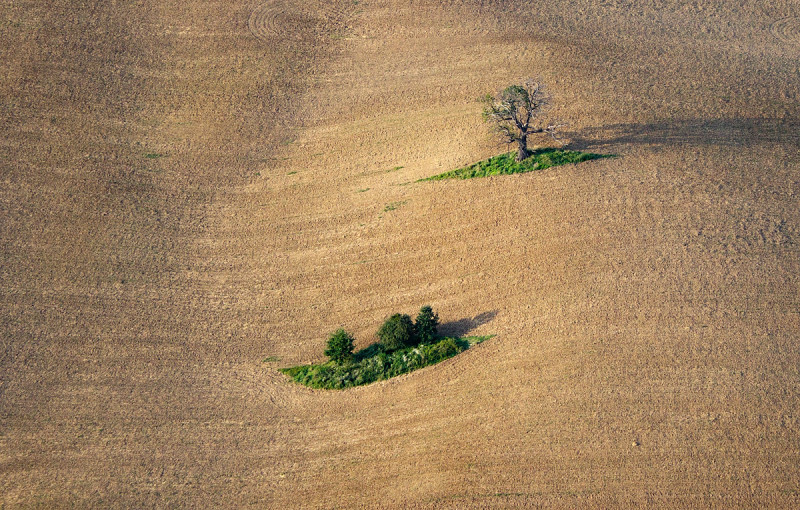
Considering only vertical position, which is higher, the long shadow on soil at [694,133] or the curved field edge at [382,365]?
the long shadow on soil at [694,133]

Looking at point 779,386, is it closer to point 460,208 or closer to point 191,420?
point 460,208

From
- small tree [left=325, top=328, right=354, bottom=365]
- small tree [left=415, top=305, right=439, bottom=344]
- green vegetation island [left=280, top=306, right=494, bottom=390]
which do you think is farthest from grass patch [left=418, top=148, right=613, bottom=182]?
small tree [left=325, top=328, right=354, bottom=365]

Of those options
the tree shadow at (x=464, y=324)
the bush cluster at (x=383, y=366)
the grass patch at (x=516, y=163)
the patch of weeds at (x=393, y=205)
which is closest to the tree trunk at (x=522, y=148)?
the grass patch at (x=516, y=163)

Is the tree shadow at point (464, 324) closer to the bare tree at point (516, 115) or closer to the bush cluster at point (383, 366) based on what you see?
the bush cluster at point (383, 366)

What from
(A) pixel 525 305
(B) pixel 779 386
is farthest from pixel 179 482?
(B) pixel 779 386

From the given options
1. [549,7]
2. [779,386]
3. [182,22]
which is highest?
[182,22]

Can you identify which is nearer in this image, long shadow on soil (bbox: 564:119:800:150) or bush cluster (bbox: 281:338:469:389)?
bush cluster (bbox: 281:338:469:389)

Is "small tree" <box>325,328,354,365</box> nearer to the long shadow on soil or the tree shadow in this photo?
the tree shadow
